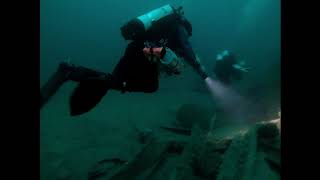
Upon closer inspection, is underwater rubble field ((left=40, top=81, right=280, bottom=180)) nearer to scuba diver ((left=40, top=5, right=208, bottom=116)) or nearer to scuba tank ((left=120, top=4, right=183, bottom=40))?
scuba diver ((left=40, top=5, right=208, bottom=116))

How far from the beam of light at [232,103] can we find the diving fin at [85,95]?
607cm

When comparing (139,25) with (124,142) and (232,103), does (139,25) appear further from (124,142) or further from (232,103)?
(232,103)

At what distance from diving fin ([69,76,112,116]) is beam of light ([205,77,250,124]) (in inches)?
239

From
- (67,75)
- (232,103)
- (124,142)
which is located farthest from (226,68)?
(67,75)

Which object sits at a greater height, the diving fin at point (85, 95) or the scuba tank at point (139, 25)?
the scuba tank at point (139, 25)

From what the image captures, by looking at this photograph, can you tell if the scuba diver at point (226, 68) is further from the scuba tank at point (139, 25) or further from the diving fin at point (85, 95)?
the diving fin at point (85, 95)

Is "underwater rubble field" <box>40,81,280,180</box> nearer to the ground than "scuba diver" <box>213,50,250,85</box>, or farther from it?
nearer to the ground

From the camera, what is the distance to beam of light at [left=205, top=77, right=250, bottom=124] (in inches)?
429

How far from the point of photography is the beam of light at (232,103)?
10906 millimetres

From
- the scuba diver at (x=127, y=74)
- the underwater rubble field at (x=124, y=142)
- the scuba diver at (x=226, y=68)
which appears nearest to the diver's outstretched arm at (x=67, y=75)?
the scuba diver at (x=127, y=74)

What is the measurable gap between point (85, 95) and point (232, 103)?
8949mm

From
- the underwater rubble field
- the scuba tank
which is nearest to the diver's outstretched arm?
the scuba tank
